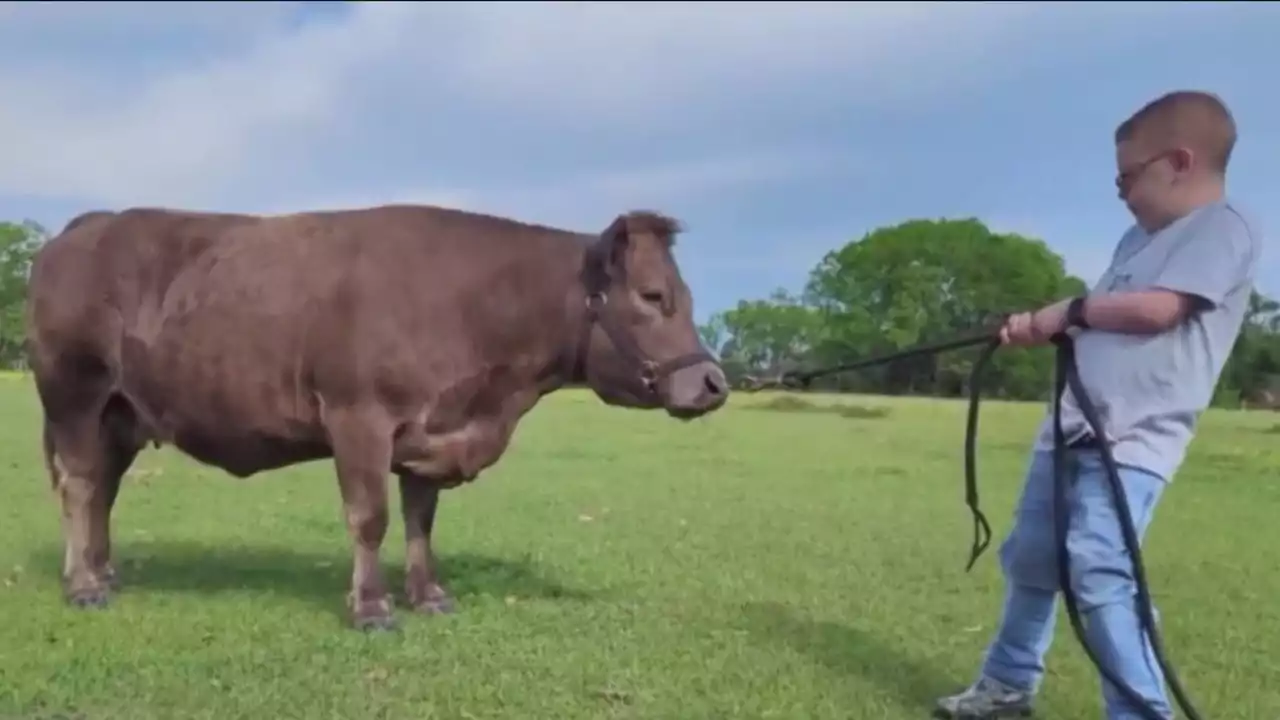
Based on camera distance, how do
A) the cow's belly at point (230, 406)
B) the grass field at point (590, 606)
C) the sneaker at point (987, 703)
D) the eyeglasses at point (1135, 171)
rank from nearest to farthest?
the eyeglasses at point (1135, 171), the sneaker at point (987, 703), the grass field at point (590, 606), the cow's belly at point (230, 406)

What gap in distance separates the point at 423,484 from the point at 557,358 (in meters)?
1.03

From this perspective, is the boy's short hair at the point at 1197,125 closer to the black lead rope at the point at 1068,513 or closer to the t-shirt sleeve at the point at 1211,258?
the t-shirt sleeve at the point at 1211,258

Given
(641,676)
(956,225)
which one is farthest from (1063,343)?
(956,225)

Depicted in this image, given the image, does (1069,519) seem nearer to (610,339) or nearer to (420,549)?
(610,339)

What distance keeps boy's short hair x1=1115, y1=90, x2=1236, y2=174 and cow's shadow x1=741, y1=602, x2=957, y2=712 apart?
231 cm

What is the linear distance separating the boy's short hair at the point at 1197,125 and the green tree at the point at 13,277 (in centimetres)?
4856

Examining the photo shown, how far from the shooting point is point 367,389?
22.9 ft

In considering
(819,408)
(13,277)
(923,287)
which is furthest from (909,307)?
(13,277)

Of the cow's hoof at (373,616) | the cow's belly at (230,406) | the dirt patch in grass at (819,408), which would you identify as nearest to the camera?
the cow's hoof at (373,616)

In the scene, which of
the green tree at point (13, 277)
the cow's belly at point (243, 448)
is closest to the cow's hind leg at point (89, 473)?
the cow's belly at point (243, 448)

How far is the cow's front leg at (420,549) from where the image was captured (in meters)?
7.35

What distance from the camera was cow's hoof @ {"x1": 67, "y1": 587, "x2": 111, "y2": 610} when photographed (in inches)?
284

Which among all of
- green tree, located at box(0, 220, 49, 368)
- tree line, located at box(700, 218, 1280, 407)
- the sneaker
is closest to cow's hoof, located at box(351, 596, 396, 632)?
the sneaker

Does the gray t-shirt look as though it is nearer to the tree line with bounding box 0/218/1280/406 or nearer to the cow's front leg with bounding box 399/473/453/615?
the cow's front leg with bounding box 399/473/453/615
